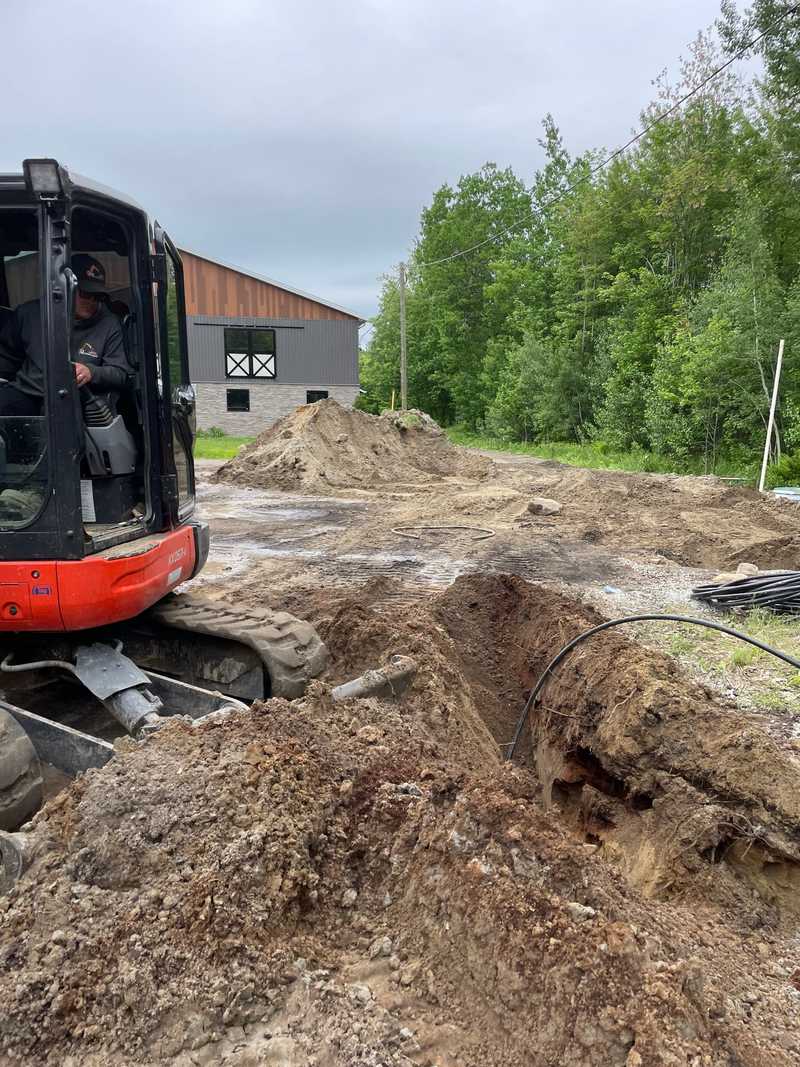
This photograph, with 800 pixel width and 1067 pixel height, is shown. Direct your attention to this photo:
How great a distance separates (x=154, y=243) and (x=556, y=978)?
3.59 metres

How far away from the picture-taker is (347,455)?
1938 cm

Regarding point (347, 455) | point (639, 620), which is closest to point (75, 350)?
point (639, 620)

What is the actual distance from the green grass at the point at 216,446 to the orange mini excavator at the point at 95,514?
16.2 meters

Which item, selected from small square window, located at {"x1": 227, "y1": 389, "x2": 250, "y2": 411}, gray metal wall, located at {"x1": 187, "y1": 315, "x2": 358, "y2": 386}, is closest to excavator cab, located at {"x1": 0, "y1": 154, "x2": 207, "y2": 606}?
gray metal wall, located at {"x1": 187, "y1": 315, "x2": 358, "y2": 386}

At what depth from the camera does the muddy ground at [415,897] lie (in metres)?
1.83

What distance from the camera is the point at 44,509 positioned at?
322 cm

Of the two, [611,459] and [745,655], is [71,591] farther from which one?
[611,459]

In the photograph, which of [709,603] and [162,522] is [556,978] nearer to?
[162,522]

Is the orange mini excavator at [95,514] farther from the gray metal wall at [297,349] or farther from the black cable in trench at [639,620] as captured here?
the gray metal wall at [297,349]

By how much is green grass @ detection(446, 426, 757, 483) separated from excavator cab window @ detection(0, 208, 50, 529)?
15.2 m

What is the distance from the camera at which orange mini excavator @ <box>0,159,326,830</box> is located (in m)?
3.16

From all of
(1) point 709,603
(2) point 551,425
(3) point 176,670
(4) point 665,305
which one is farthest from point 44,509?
(2) point 551,425

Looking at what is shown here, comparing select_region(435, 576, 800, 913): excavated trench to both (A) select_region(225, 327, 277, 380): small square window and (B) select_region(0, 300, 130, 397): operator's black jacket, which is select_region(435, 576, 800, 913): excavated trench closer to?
(B) select_region(0, 300, 130, 397): operator's black jacket

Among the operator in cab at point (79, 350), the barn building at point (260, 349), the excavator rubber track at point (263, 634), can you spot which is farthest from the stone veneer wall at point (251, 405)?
the operator in cab at point (79, 350)
